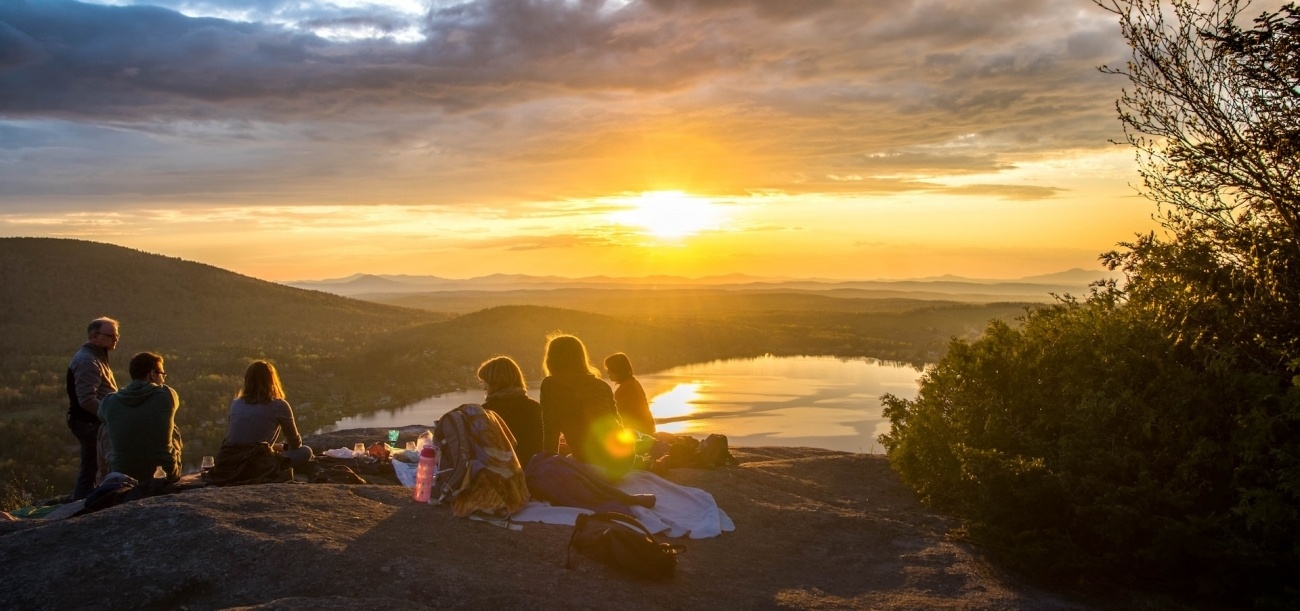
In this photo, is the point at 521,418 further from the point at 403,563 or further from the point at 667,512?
the point at 403,563

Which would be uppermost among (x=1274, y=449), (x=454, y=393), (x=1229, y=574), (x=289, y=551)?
(x=1274, y=449)

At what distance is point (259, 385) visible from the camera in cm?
859

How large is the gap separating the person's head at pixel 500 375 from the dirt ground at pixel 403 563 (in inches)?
52.6

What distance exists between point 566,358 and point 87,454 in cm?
551

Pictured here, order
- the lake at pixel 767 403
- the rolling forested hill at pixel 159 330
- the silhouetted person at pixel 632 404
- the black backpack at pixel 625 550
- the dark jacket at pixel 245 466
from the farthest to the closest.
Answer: the lake at pixel 767 403 → the rolling forested hill at pixel 159 330 → the silhouetted person at pixel 632 404 → the dark jacket at pixel 245 466 → the black backpack at pixel 625 550

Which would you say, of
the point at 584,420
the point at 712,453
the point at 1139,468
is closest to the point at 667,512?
the point at 584,420

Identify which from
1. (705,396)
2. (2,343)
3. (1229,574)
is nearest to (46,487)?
(1229,574)

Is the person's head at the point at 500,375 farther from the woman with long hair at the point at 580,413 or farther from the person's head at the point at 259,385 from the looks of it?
the person's head at the point at 259,385

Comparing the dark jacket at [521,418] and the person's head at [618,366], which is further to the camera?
the person's head at [618,366]

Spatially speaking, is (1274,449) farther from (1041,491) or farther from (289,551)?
(289,551)

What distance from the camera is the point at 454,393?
33.9 meters

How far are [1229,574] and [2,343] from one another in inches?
1735

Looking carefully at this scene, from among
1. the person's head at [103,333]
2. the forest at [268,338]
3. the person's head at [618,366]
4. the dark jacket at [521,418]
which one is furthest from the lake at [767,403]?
the person's head at [103,333]

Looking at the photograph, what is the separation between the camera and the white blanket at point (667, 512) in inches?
308
